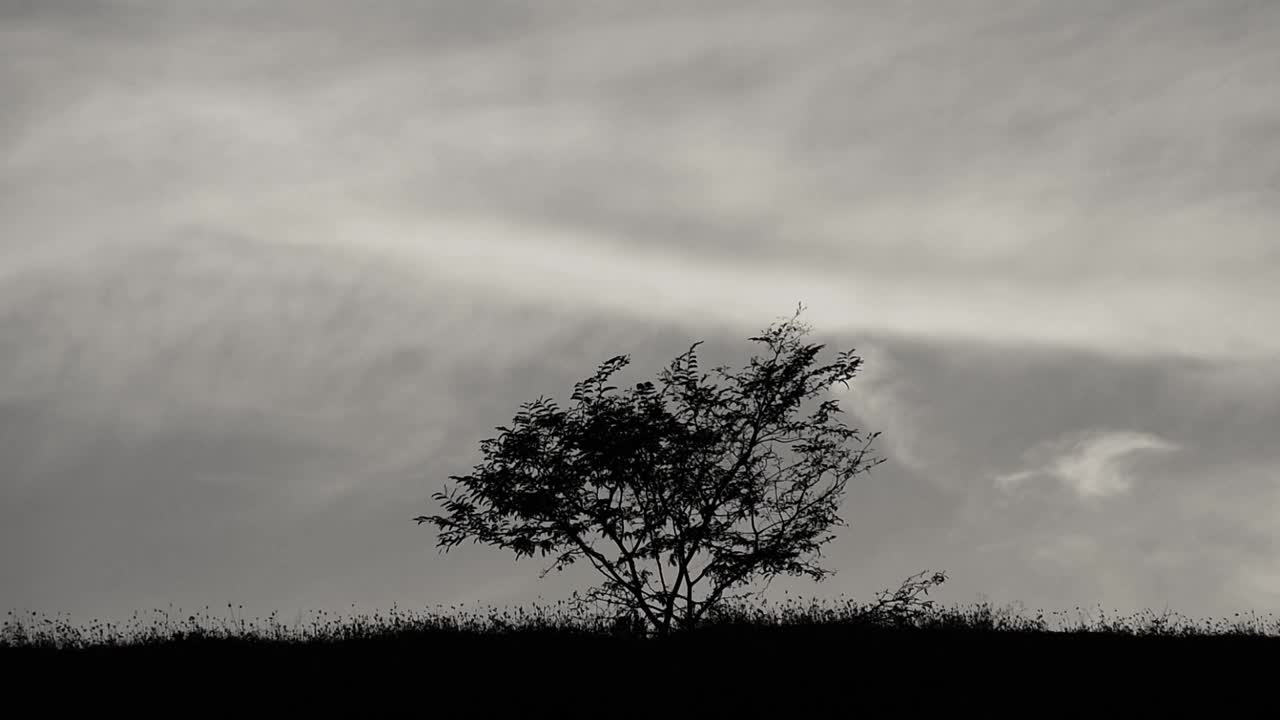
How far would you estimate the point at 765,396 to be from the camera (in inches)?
1158

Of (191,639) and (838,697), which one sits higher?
(191,639)

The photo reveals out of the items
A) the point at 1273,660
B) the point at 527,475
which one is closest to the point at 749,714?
the point at 1273,660

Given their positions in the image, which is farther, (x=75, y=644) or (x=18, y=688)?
(x=75, y=644)

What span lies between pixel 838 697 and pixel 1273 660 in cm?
934

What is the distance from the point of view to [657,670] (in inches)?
744

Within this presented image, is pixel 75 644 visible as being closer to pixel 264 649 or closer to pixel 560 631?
pixel 264 649

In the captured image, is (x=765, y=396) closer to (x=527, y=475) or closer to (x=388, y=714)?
(x=527, y=475)

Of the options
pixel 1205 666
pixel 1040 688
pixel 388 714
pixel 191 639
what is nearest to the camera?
pixel 388 714

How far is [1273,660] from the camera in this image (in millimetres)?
21000

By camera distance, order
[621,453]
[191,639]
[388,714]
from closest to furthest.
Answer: [388,714] < [191,639] < [621,453]

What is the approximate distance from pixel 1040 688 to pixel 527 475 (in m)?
13.9

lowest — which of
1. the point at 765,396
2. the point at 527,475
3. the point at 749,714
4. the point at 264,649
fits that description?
the point at 749,714

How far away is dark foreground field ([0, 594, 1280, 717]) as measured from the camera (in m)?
17.3

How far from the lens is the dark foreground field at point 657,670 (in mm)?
17266
